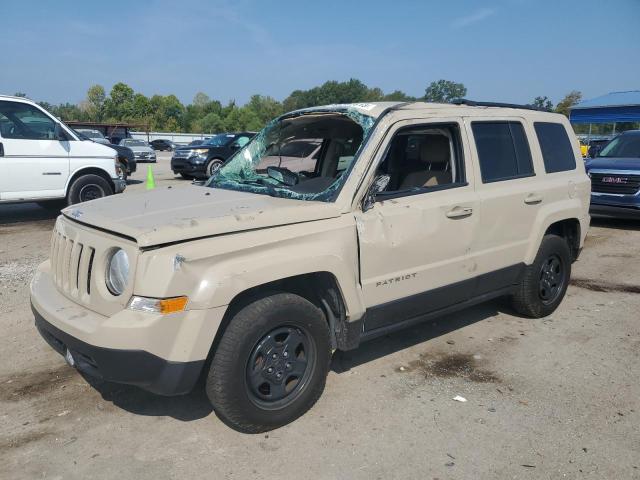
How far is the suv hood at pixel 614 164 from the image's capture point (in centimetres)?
898

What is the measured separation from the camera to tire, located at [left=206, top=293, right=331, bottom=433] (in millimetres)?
2721

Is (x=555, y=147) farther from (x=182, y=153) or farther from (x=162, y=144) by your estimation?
(x=162, y=144)

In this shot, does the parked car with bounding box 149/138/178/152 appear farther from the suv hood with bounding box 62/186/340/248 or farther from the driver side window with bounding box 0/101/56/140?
the suv hood with bounding box 62/186/340/248

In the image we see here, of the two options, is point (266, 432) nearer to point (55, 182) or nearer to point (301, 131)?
point (301, 131)

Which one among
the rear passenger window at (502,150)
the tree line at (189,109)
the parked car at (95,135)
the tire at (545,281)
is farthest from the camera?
the tree line at (189,109)

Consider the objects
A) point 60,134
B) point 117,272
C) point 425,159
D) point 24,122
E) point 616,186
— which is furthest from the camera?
point 616,186

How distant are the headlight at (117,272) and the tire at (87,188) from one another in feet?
22.8

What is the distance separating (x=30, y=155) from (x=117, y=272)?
7021 mm

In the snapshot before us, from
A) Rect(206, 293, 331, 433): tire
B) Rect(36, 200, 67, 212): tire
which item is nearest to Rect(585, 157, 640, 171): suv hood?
Rect(206, 293, 331, 433): tire

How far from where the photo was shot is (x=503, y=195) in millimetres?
4074

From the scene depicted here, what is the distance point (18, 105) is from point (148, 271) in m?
7.43

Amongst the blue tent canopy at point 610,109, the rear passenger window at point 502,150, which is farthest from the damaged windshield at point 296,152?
the blue tent canopy at point 610,109

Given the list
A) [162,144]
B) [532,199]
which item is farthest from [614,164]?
[162,144]

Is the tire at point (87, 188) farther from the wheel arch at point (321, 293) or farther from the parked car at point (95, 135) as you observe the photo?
the parked car at point (95, 135)
